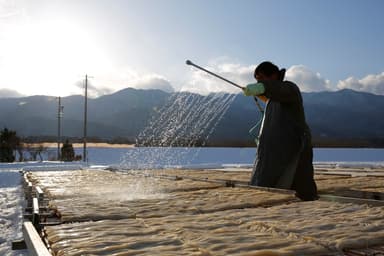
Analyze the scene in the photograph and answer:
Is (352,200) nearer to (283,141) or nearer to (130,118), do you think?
(283,141)

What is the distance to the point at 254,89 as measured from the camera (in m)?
4.71

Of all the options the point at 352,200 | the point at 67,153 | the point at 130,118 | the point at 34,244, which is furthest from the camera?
the point at 130,118

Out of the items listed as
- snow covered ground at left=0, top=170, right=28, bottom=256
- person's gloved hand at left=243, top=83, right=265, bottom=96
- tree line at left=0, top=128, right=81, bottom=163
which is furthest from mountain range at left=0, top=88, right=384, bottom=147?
person's gloved hand at left=243, top=83, right=265, bottom=96

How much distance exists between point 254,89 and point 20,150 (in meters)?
30.0

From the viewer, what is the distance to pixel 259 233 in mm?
2732

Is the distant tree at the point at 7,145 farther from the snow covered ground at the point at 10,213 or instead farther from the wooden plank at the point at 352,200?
the wooden plank at the point at 352,200

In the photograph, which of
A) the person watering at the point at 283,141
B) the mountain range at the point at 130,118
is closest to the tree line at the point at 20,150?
the person watering at the point at 283,141

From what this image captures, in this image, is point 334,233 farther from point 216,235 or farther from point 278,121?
point 278,121

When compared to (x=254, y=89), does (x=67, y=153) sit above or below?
below

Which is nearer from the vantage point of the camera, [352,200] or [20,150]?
[352,200]

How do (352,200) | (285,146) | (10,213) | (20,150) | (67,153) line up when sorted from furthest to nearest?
(20,150) < (67,153) < (10,213) < (285,146) < (352,200)

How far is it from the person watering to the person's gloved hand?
0.12 ft

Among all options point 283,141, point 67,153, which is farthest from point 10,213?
point 67,153

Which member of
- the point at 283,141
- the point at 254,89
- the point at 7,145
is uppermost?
the point at 254,89
